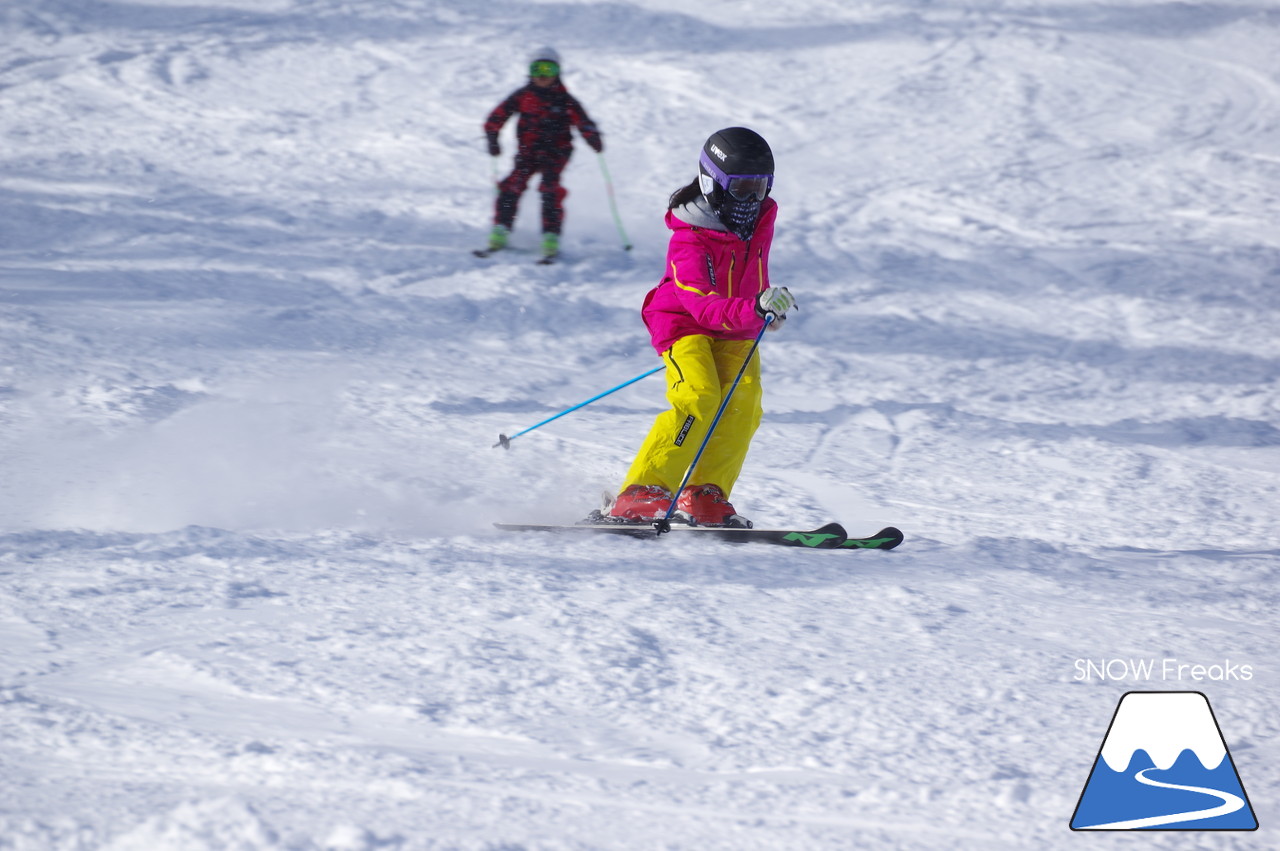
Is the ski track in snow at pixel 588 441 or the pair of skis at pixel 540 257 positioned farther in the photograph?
the pair of skis at pixel 540 257

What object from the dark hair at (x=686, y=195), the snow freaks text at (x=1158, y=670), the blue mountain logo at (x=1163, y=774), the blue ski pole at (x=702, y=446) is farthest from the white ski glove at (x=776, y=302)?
the blue mountain logo at (x=1163, y=774)

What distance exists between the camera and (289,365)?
6.41m

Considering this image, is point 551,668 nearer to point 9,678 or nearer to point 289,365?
point 9,678

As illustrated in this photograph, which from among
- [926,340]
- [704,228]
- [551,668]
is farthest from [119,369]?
[926,340]

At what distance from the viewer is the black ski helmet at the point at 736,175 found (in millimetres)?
3994

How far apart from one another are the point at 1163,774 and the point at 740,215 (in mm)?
2340

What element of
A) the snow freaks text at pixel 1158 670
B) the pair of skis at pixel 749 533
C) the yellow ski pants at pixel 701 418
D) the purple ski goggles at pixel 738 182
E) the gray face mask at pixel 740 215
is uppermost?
the purple ski goggles at pixel 738 182

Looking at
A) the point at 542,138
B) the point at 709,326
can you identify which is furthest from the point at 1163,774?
the point at 542,138

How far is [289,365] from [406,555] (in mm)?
3027

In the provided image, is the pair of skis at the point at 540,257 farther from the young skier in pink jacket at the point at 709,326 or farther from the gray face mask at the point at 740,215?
the gray face mask at the point at 740,215

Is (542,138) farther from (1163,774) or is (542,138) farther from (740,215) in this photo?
(1163,774)

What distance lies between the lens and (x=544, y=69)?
332 inches

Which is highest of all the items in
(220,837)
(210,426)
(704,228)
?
(704,228)

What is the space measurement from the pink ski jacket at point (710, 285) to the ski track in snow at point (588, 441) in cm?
84
